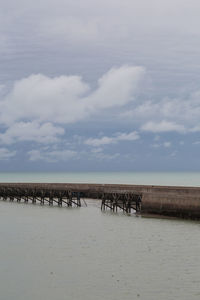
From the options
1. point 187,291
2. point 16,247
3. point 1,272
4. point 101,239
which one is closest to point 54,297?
point 1,272

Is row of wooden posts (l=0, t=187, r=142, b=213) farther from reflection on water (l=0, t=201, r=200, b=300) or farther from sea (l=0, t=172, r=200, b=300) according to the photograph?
reflection on water (l=0, t=201, r=200, b=300)

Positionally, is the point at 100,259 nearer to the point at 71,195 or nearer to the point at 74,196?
the point at 71,195

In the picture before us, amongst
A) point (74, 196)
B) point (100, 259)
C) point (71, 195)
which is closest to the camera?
point (100, 259)

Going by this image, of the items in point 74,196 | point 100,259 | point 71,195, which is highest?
point 71,195

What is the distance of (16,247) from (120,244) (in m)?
6.37

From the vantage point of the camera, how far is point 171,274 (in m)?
18.5

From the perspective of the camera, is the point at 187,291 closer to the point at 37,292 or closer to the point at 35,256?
the point at 37,292

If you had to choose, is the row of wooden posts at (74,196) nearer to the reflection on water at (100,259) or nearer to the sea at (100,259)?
the sea at (100,259)

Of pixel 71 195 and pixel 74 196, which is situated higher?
pixel 71 195

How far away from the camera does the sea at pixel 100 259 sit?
16328mm

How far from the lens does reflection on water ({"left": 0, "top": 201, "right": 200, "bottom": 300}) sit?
53.7 feet

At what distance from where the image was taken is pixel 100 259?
831 inches

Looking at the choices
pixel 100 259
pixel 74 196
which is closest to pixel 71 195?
pixel 74 196

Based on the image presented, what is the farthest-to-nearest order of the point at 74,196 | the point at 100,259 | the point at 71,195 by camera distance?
1. the point at 74,196
2. the point at 71,195
3. the point at 100,259
